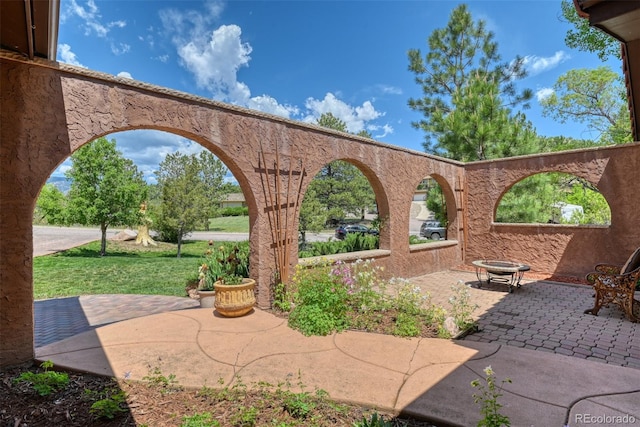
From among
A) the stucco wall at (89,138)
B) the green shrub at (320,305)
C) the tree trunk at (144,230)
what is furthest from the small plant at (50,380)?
the tree trunk at (144,230)

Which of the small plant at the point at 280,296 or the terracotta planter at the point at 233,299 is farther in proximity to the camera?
the small plant at the point at 280,296

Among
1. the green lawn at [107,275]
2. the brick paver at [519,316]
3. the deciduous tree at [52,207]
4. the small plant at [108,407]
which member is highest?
the deciduous tree at [52,207]

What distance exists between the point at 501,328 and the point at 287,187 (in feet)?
12.4

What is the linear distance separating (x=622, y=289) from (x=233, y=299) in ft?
18.9

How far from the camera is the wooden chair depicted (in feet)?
15.0

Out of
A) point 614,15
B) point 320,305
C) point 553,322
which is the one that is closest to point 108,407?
point 320,305

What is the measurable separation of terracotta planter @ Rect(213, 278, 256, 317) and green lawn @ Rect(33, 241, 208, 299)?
3.50 metres

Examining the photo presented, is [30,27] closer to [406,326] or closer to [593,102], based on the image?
[406,326]

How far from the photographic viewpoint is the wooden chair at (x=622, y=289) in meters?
4.56

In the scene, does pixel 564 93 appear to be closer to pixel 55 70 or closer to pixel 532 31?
pixel 532 31

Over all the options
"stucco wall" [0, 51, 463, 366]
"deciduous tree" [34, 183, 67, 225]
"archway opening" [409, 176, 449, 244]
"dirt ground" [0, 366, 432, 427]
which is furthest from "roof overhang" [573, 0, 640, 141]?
"deciduous tree" [34, 183, 67, 225]

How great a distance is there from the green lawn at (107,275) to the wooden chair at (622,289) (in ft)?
26.1

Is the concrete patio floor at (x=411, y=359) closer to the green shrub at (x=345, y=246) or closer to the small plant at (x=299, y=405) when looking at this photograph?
the small plant at (x=299, y=405)

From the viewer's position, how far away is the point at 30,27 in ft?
8.07
